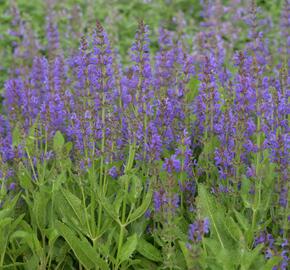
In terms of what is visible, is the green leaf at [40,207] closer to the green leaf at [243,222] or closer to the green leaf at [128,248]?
the green leaf at [128,248]

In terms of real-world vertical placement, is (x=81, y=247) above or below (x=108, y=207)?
below

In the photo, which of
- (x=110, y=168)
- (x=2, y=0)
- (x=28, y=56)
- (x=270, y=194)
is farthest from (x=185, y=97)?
(x=2, y=0)

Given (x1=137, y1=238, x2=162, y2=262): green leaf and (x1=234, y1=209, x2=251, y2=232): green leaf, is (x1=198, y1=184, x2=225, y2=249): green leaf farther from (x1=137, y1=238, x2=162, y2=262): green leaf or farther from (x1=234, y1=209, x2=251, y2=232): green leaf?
(x1=137, y1=238, x2=162, y2=262): green leaf

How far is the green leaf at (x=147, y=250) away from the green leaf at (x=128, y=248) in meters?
0.15

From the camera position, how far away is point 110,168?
13.6ft

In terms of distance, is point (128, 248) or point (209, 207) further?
point (209, 207)

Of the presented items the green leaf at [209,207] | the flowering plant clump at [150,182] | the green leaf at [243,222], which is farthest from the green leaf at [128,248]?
the green leaf at [243,222]

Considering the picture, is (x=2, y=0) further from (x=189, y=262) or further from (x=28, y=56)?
(x=189, y=262)

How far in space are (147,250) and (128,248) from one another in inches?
8.0

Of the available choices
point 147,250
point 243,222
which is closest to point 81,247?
point 147,250

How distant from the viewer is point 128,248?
3.62 m

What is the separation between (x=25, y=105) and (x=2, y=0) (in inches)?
226

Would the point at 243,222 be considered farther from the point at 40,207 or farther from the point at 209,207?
the point at 40,207

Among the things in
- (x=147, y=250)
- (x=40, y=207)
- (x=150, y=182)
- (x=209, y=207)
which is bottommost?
(x=147, y=250)
